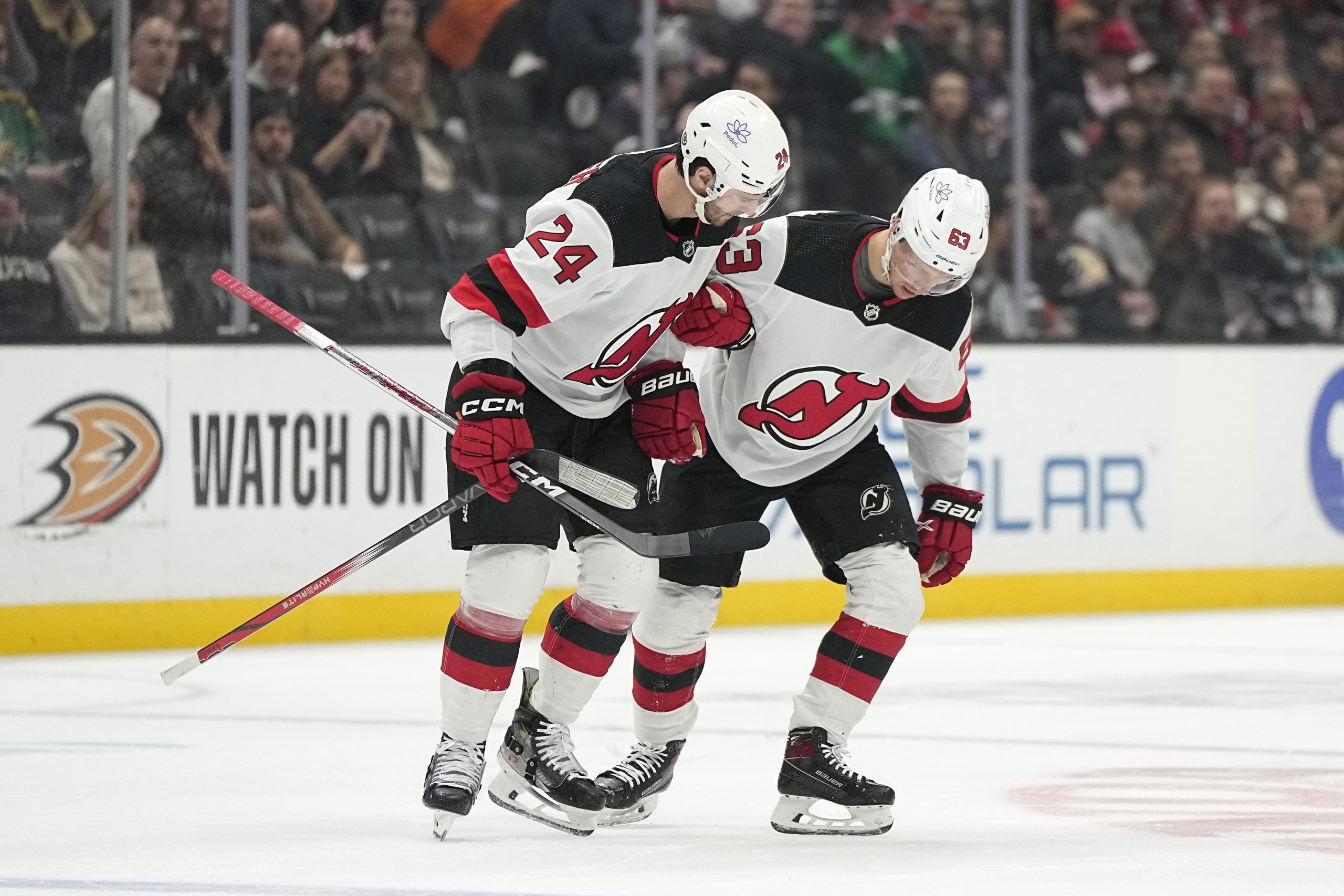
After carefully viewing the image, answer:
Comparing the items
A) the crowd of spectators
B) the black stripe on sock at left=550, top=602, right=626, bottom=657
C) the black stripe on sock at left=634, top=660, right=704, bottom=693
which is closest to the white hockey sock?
the black stripe on sock at left=550, top=602, right=626, bottom=657

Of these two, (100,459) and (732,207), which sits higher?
(732,207)

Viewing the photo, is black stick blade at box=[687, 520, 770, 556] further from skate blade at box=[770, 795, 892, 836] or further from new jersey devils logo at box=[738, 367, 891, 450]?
skate blade at box=[770, 795, 892, 836]

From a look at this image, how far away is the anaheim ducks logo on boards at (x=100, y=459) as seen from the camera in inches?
221

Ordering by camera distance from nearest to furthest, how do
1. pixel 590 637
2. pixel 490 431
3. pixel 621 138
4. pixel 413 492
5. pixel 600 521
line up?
1. pixel 490 431
2. pixel 600 521
3. pixel 590 637
4. pixel 413 492
5. pixel 621 138

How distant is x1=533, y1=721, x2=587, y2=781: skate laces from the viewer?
3197 millimetres

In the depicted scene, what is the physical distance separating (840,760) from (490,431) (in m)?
0.80

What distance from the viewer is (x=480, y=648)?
3.11 m

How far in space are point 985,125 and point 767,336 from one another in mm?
4407

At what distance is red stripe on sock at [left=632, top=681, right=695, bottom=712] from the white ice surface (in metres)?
0.18

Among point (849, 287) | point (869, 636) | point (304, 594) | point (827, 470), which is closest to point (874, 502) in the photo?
point (827, 470)

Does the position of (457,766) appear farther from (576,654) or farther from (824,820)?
(824,820)

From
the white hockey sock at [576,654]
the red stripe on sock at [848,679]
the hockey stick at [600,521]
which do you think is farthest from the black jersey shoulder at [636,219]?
the red stripe on sock at [848,679]

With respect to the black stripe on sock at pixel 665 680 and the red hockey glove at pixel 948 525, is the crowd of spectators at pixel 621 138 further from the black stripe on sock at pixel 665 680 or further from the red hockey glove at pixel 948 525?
the red hockey glove at pixel 948 525

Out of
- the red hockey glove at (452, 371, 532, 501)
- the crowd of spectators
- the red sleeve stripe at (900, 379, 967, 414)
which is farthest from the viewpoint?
the crowd of spectators
